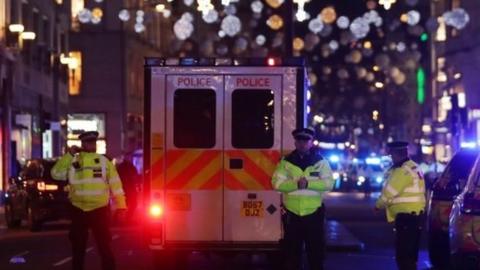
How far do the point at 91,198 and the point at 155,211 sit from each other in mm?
1255

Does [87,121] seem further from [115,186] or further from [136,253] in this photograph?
[115,186]

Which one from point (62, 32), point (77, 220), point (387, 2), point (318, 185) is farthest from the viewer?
point (62, 32)

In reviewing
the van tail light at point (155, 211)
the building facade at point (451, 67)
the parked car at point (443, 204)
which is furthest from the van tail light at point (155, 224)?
the building facade at point (451, 67)

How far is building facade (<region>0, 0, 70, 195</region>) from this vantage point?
37688mm

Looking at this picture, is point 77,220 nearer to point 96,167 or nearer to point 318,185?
point 96,167

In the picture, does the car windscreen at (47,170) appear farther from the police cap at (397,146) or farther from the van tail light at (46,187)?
the police cap at (397,146)

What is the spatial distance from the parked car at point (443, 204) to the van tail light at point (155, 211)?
386 cm

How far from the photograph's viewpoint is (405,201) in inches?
478

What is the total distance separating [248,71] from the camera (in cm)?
1400

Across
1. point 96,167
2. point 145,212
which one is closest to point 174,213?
point 145,212

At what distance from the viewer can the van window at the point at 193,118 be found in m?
14.0

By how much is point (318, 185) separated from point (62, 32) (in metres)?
40.7

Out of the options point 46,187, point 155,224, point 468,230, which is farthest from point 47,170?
point 468,230

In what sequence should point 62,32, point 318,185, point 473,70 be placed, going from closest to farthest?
point 318,185 → point 62,32 → point 473,70
